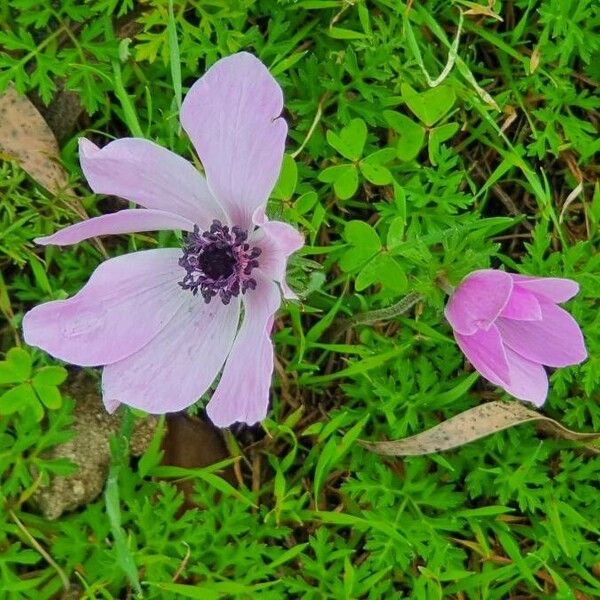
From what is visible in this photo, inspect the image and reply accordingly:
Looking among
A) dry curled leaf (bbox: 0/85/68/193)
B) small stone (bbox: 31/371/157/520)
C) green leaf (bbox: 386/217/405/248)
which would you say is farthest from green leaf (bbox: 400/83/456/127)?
small stone (bbox: 31/371/157/520)

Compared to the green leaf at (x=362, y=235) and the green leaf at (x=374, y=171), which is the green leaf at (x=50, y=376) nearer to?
the green leaf at (x=362, y=235)

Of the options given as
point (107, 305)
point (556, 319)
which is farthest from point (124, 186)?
point (556, 319)

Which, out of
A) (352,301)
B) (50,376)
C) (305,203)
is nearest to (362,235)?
(305,203)

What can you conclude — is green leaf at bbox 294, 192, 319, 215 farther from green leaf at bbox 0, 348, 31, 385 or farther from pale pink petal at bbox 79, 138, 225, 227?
green leaf at bbox 0, 348, 31, 385

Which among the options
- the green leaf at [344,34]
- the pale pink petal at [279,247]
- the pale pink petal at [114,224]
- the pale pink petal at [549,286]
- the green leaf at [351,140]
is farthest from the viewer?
the green leaf at [344,34]

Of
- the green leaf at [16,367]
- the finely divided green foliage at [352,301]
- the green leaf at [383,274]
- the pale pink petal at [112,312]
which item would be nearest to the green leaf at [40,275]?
the finely divided green foliage at [352,301]

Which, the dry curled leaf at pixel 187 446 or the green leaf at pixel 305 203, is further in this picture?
the dry curled leaf at pixel 187 446
